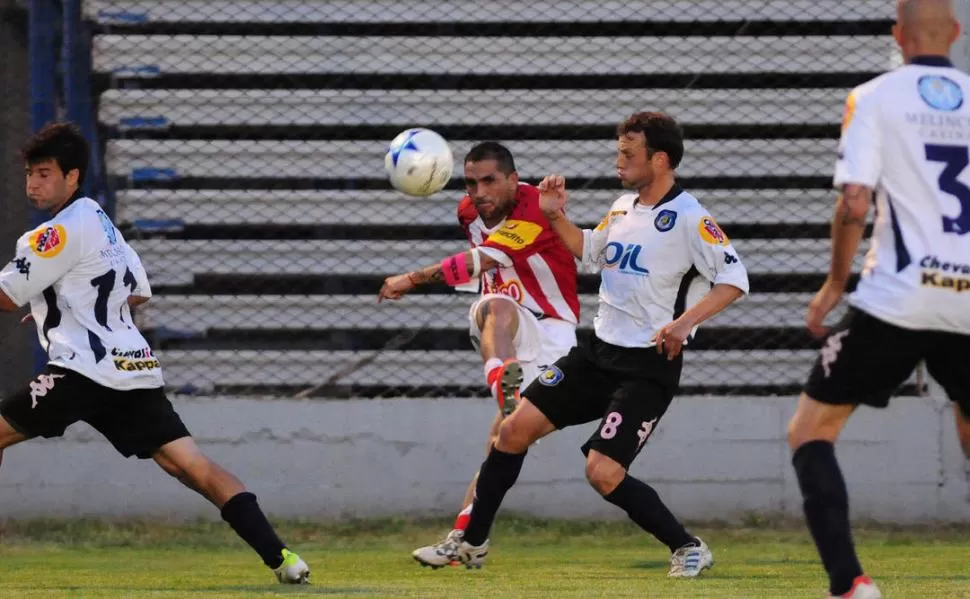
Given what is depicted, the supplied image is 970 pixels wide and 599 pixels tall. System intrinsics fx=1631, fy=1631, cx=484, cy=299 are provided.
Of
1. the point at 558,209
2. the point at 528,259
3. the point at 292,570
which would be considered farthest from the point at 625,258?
the point at 292,570

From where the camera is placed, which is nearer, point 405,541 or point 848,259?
point 848,259

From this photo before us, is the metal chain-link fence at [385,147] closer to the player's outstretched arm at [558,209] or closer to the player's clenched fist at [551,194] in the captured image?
the player's outstretched arm at [558,209]

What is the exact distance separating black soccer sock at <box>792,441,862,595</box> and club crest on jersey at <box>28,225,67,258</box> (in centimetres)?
314

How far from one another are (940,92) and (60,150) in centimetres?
361

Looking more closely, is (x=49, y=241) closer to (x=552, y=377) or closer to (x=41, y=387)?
(x=41, y=387)

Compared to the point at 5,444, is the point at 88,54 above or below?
above

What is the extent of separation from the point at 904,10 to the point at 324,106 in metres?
5.92

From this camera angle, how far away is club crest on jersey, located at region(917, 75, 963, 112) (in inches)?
187

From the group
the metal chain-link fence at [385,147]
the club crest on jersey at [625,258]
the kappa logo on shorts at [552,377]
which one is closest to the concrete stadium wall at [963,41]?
the metal chain-link fence at [385,147]

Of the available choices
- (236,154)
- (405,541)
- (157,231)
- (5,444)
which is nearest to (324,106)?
(236,154)

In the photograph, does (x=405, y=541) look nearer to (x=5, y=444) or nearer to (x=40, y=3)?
(x=5, y=444)

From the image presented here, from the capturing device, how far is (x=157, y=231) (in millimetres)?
10266

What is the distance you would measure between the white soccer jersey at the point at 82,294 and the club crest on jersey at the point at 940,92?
340 centimetres

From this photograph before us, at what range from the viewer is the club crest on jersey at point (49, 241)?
21.2ft
